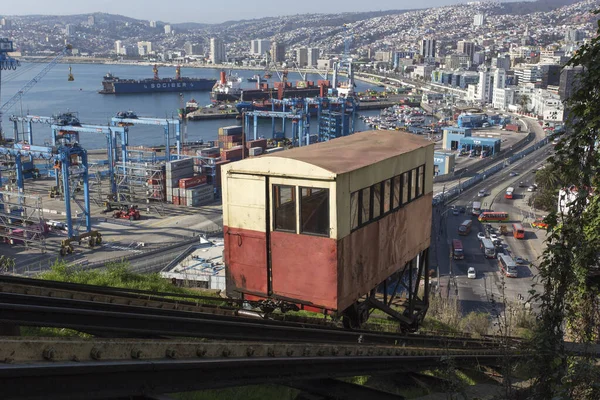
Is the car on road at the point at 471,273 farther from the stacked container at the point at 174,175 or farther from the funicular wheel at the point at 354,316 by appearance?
the funicular wheel at the point at 354,316

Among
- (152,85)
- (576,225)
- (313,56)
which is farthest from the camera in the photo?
(313,56)

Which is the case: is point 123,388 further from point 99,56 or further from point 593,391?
point 99,56

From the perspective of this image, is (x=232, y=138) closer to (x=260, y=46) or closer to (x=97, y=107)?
(x=97, y=107)

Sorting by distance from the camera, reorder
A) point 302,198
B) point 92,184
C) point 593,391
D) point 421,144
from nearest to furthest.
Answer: point 593,391
point 302,198
point 421,144
point 92,184

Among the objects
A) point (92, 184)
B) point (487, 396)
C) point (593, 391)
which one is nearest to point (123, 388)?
point (593, 391)

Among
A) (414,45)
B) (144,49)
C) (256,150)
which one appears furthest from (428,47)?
(256,150)

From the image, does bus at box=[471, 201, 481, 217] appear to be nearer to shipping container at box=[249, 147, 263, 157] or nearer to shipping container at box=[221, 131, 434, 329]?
shipping container at box=[249, 147, 263, 157]

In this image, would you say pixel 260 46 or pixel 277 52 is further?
pixel 260 46
